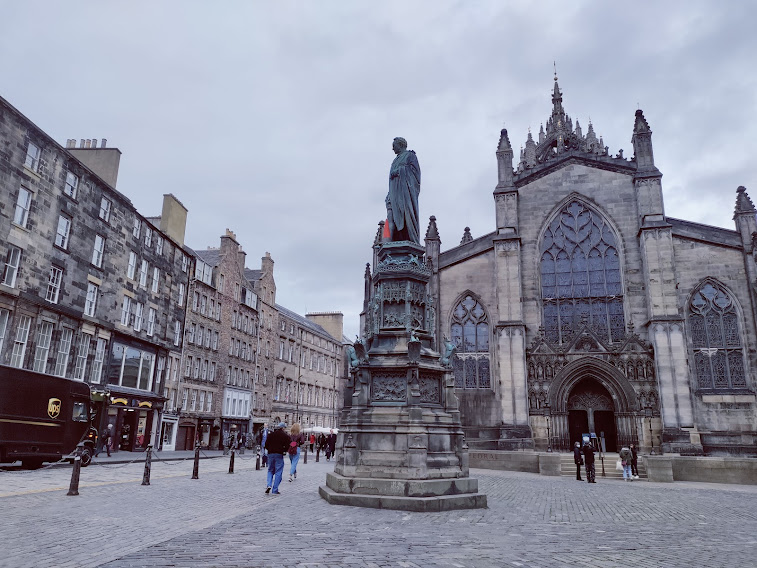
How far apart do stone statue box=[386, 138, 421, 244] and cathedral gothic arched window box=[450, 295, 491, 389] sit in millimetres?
19148

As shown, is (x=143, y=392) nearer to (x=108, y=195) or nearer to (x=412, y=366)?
(x=108, y=195)

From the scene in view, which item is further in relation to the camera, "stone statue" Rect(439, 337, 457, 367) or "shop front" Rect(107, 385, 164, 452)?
"shop front" Rect(107, 385, 164, 452)

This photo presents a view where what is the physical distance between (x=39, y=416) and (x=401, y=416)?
14148 mm

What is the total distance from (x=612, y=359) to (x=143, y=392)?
27.7 metres

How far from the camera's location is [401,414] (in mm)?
10594

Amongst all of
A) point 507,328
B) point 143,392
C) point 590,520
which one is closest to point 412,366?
point 590,520

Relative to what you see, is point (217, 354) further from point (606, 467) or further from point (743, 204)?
point (743, 204)

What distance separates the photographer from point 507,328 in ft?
97.5

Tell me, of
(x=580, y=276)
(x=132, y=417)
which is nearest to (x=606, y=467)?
(x=580, y=276)

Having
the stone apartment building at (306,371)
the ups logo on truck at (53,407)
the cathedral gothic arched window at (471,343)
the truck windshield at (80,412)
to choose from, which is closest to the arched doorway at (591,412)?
the cathedral gothic arched window at (471,343)

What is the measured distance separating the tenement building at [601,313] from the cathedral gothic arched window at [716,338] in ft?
0.18

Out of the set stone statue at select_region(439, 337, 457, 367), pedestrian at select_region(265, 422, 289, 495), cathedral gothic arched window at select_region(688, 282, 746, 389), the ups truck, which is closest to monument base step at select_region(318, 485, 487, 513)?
pedestrian at select_region(265, 422, 289, 495)

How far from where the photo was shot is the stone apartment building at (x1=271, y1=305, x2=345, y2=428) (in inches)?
2181

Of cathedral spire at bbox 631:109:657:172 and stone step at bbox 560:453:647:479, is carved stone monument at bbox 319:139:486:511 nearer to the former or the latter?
stone step at bbox 560:453:647:479
